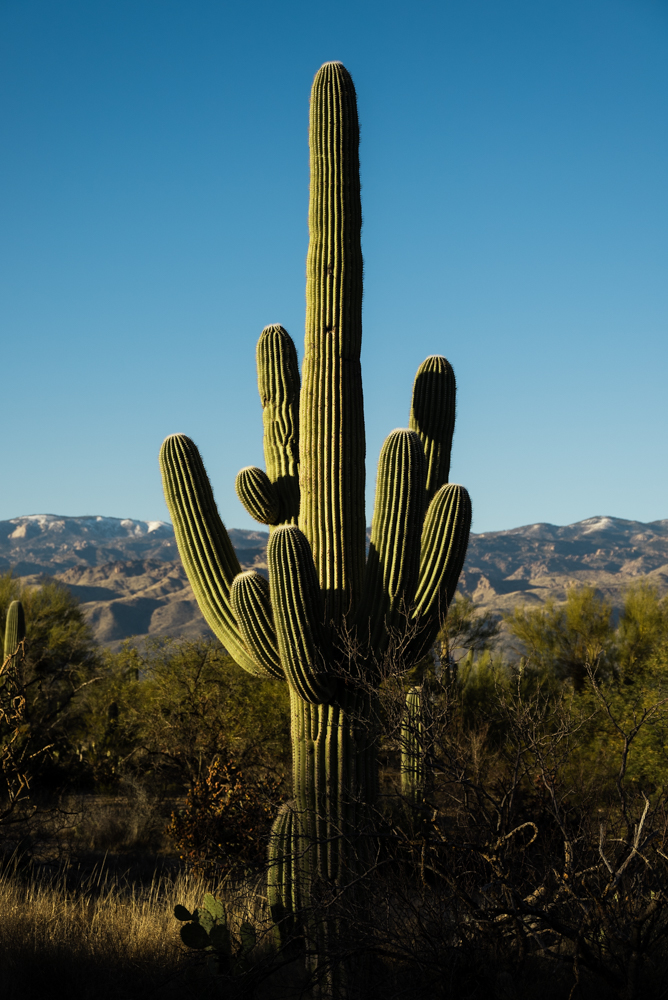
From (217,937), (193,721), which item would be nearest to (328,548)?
(217,937)

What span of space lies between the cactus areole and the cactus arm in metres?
0.01

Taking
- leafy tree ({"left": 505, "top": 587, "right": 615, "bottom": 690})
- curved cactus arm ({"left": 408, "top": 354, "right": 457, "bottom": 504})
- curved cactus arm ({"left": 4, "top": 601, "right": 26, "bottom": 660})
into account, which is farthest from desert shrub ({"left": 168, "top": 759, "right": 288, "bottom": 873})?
leafy tree ({"left": 505, "top": 587, "right": 615, "bottom": 690})

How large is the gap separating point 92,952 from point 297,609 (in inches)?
103

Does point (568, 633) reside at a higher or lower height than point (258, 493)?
lower

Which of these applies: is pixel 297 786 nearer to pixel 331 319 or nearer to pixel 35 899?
pixel 35 899

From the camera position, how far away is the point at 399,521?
5.59 meters

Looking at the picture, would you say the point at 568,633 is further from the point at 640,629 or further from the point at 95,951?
the point at 95,951

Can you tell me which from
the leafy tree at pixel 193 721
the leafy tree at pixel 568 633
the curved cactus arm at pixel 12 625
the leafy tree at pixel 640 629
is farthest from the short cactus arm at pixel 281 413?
the leafy tree at pixel 568 633

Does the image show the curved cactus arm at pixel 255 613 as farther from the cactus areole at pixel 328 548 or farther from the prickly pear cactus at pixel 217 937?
the prickly pear cactus at pixel 217 937

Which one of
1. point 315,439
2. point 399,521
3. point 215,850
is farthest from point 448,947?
point 215,850

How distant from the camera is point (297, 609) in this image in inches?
211

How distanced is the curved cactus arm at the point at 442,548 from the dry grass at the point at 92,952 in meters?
2.42

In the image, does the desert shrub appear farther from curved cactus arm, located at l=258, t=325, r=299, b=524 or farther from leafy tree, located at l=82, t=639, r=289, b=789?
curved cactus arm, located at l=258, t=325, r=299, b=524

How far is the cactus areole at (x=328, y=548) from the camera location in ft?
17.9
